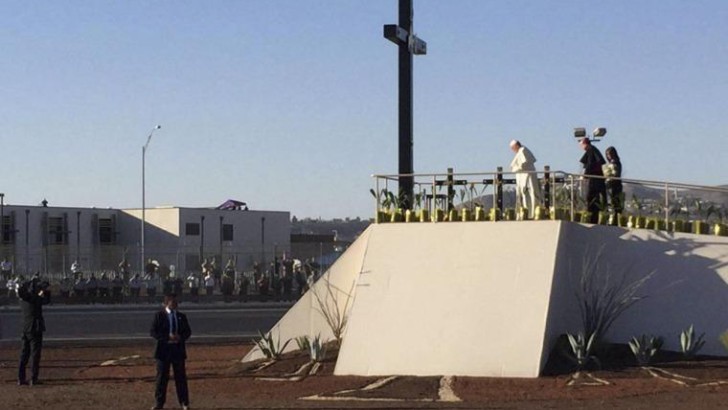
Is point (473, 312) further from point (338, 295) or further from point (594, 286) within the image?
point (338, 295)

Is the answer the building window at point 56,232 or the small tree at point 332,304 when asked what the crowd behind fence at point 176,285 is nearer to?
the building window at point 56,232

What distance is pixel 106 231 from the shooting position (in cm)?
6794

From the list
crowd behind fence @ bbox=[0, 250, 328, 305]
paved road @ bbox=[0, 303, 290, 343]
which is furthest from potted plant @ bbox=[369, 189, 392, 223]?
crowd behind fence @ bbox=[0, 250, 328, 305]

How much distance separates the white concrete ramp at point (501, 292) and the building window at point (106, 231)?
4969 cm

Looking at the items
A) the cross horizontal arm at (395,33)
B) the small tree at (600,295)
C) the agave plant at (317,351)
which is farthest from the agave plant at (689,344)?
the cross horizontal arm at (395,33)

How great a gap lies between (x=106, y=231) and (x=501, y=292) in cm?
5205

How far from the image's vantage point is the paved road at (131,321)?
29.0 meters

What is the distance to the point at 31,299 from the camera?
18.1m

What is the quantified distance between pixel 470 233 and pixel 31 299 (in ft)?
23.6

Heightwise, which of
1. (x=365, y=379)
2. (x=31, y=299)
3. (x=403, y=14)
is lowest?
(x=365, y=379)

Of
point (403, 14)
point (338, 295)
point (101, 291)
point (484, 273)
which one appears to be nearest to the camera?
point (484, 273)

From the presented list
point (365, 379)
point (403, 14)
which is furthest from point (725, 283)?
point (403, 14)

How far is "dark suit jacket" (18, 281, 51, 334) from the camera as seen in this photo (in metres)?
18.1

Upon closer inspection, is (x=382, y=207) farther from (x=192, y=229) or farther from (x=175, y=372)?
(x=192, y=229)
